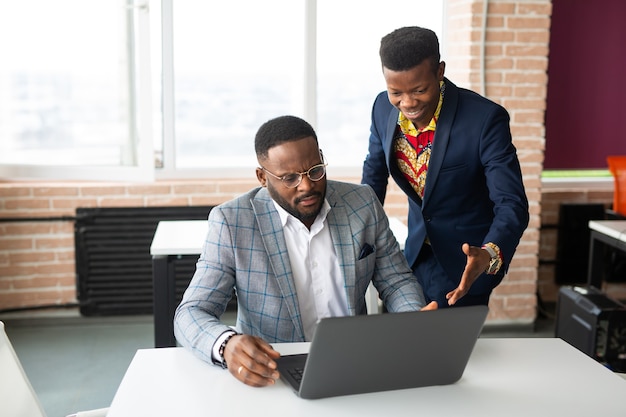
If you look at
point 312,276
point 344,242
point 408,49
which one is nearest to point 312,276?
point 312,276

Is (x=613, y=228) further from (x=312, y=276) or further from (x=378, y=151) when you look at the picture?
(x=312, y=276)

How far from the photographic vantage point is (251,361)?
1.57 metres

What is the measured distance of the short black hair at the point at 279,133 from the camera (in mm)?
1917

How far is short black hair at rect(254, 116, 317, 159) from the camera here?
1.92 metres

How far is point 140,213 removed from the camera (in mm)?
4062

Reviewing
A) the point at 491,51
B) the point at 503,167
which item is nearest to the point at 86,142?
the point at 491,51

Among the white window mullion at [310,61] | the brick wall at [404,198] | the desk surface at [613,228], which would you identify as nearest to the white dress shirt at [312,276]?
the desk surface at [613,228]

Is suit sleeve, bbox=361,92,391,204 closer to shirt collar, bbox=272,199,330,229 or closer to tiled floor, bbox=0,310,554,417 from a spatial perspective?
shirt collar, bbox=272,199,330,229

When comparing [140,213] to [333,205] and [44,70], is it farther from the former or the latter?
[333,205]

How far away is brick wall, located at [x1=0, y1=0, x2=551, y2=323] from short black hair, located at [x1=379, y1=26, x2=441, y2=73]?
1.78 metres

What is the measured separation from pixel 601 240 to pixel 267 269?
87.7 inches

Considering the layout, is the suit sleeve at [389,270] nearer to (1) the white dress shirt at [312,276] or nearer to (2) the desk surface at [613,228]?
(1) the white dress shirt at [312,276]

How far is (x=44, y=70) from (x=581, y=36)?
2.90m

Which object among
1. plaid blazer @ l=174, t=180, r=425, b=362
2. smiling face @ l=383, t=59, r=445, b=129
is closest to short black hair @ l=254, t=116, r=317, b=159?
plaid blazer @ l=174, t=180, r=425, b=362
